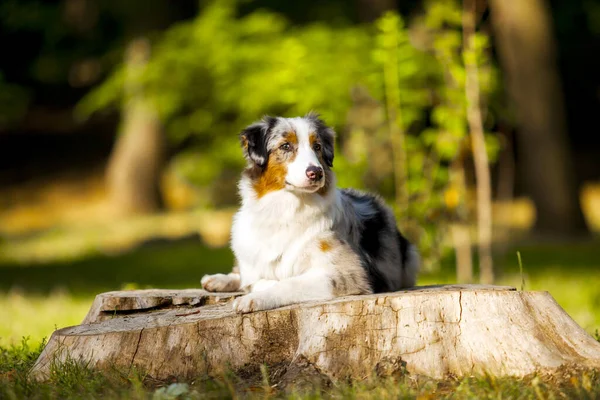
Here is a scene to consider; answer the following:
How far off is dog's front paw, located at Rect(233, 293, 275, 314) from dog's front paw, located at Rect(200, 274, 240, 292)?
1074 mm

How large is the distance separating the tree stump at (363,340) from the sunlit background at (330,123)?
1059mm

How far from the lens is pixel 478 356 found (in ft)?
15.5

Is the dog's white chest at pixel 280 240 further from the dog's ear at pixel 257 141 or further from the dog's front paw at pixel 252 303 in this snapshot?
the dog's front paw at pixel 252 303

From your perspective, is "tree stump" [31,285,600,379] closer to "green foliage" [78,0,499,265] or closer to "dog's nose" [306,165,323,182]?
"dog's nose" [306,165,323,182]

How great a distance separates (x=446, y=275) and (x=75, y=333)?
692cm

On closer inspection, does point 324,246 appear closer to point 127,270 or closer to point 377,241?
point 377,241

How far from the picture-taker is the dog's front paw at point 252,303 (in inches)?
191

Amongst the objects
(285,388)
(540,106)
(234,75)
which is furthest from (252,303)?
(540,106)

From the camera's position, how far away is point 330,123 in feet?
35.0

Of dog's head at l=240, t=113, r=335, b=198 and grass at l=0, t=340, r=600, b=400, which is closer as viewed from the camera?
grass at l=0, t=340, r=600, b=400

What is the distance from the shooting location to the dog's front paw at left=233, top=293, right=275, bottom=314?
15.9ft

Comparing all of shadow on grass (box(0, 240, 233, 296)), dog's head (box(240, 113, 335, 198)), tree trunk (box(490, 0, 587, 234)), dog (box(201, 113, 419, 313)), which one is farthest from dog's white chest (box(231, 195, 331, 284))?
tree trunk (box(490, 0, 587, 234))

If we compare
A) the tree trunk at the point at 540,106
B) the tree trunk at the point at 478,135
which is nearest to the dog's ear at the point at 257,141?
the tree trunk at the point at 478,135

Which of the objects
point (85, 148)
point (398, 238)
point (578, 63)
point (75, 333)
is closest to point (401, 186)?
point (398, 238)
